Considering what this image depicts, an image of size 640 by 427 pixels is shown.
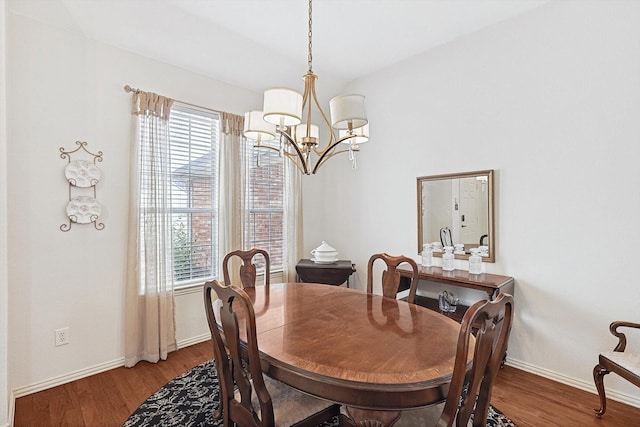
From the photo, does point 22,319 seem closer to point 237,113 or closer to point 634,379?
point 237,113

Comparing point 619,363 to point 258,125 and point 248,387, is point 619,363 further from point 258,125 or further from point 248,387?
point 258,125

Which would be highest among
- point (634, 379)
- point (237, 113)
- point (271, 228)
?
point (237, 113)

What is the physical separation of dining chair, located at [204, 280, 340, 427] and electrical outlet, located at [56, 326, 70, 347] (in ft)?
5.91

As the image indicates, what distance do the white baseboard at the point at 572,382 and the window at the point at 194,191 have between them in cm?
304

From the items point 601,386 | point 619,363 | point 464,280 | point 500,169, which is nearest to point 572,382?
point 601,386

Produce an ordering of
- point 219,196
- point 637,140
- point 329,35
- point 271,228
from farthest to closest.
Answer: point 271,228, point 219,196, point 329,35, point 637,140

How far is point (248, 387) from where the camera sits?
1410 millimetres

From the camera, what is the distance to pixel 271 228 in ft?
13.0

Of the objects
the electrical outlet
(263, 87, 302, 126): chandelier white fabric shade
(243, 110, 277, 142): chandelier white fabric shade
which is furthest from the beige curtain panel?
(263, 87, 302, 126): chandelier white fabric shade

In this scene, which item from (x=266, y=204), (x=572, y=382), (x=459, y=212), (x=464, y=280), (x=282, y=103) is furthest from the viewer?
Result: (x=266, y=204)

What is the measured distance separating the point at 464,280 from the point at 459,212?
0.73 m

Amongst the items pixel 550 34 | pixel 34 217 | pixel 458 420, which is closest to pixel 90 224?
pixel 34 217

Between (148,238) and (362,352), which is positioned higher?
(148,238)

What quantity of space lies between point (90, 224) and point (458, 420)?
115 inches
